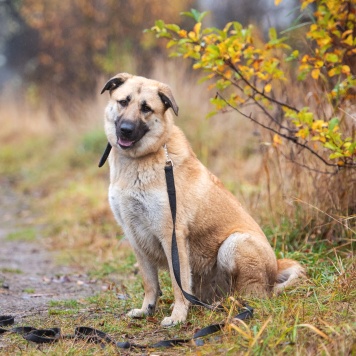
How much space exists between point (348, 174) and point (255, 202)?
4.20ft

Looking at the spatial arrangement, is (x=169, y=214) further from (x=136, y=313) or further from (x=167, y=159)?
(x=136, y=313)

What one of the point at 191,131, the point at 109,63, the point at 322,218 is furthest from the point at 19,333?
the point at 109,63

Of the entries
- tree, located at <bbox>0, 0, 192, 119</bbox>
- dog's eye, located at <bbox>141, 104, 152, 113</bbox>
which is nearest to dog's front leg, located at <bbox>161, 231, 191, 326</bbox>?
dog's eye, located at <bbox>141, 104, 152, 113</bbox>

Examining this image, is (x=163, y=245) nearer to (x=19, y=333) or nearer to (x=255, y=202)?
(x=19, y=333)

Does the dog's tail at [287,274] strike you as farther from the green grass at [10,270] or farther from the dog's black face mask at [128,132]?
the green grass at [10,270]

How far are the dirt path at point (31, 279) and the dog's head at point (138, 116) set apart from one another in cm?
146

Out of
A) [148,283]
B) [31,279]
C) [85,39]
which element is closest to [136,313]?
[148,283]

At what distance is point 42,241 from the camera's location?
764 cm

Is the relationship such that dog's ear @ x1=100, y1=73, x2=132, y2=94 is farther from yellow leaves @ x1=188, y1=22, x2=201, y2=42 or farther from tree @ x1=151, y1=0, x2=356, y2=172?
yellow leaves @ x1=188, y1=22, x2=201, y2=42

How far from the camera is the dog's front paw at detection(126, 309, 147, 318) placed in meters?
4.08

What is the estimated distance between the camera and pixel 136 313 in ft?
13.5

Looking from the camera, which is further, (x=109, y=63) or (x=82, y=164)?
(x=109, y=63)

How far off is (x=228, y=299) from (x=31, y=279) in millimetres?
2711

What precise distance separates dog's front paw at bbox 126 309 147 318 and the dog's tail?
95 centimetres
